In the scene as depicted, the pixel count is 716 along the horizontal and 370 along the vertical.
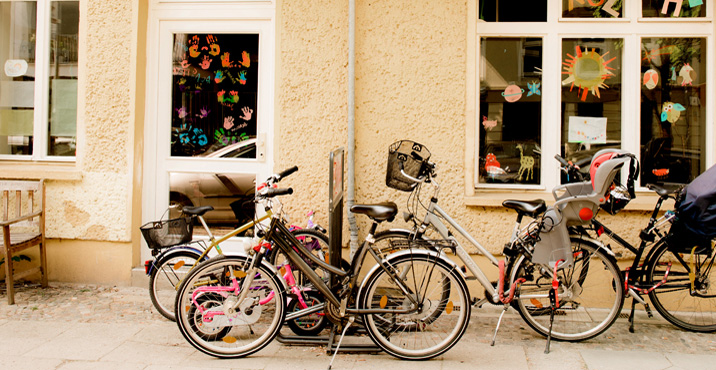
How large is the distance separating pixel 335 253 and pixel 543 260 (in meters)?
1.55

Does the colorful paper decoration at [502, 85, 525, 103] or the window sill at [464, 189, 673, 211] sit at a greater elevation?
the colorful paper decoration at [502, 85, 525, 103]

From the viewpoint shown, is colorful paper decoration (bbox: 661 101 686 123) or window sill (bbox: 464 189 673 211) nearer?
window sill (bbox: 464 189 673 211)

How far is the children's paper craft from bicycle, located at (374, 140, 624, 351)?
138cm

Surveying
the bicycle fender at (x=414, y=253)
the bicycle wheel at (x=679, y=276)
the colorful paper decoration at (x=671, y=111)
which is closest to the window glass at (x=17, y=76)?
the bicycle fender at (x=414, y=253)

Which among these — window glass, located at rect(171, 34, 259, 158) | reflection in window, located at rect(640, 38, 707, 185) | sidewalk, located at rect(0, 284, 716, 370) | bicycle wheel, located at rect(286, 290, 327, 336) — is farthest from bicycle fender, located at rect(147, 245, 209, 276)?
reflection in window, located at rect(640, 38, 707, 185)

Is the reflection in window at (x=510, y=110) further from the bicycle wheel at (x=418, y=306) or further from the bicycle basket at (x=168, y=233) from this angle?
the bicycle basket at (x=168, y=233)

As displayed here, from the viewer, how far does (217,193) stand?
611 cm

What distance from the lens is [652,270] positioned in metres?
Result: 4.85

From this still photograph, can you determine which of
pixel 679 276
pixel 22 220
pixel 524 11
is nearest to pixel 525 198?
pixel 679 276

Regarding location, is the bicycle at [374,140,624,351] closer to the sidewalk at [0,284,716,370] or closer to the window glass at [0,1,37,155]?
the sidewalk at [0,284,716,370]

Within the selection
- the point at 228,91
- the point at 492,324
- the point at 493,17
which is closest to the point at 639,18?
the point at 493,17

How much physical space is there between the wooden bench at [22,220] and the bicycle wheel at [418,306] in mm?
3374

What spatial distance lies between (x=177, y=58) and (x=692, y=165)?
513cm

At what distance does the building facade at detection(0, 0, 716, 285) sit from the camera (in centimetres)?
556
